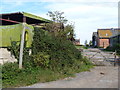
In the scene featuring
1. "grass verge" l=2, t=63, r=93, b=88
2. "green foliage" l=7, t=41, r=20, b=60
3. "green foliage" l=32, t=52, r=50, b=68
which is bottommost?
"grass verge" l=2, t=63, r=93, b=88

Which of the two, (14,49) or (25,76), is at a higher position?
(14,49)

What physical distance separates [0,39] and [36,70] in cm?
304

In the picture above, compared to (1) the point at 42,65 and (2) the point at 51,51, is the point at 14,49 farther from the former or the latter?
(2) the point at 51,51

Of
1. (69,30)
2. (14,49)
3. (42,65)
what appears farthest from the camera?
(69,30)

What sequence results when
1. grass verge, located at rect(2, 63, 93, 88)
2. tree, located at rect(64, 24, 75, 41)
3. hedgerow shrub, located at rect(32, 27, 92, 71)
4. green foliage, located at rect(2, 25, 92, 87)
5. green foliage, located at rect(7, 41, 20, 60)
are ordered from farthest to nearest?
1. tree, located at rect(64, 24, 75, 41)
2. hedgerow shrub, located at rect(32, 27, 92, 71)
3. green foliage, located at rect(7, 41, 20, 60)
4. green foliage, located at rect(2, 25, 92, 87)
5. grass verge, located at rect(2, 63, 93, 88)

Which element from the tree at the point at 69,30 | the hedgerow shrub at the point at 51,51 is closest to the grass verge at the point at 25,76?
the hedgerow shrub at the point at 51,51

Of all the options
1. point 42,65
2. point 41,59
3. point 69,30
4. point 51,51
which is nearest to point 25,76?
point 42,65

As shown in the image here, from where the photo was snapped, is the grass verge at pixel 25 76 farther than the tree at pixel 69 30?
No

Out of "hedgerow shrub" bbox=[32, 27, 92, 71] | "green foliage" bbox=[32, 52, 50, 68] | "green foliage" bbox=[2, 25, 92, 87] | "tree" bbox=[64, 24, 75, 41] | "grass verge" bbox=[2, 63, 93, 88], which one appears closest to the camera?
"grass verge" bbox=[2, 63, 93, 88]

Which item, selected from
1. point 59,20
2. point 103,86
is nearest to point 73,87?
point 103,86

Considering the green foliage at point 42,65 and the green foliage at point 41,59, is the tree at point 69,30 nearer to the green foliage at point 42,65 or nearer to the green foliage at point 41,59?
the green foliage at point 42,65

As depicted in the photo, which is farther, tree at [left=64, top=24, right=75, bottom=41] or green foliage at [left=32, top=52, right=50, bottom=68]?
tree at [left=64, top=24, right=75, bottom=41]

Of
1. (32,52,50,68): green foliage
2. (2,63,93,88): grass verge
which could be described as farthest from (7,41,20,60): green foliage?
(32,52,50,68): green foliage

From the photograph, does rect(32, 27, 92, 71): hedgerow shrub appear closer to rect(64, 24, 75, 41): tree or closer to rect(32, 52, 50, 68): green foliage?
rect(32, 52, 50, 68): green foliage
